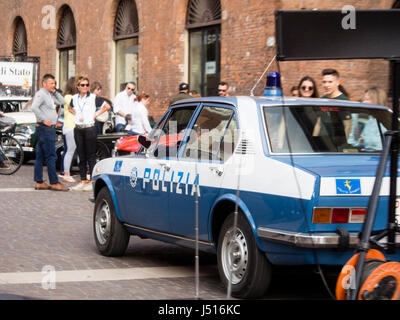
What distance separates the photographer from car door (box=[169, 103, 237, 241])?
6.52 meters

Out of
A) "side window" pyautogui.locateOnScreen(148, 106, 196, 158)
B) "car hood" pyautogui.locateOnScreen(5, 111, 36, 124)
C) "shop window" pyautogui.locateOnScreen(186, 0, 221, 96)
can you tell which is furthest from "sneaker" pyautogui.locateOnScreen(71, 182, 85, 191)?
"side window" pyautogui.locateOnScreen(148, 106, 196, 158)

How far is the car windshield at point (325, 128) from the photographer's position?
6270mm

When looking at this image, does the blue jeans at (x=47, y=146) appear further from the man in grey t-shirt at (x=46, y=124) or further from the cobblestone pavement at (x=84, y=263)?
the cobblestone pavement at (x=84, y=263)

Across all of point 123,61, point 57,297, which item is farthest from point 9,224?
point 123,61

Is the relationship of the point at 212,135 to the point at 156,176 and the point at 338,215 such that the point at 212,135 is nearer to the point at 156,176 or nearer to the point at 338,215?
the point at 156,176

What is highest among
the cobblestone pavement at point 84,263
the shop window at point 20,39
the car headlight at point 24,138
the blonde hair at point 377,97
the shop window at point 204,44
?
the shop window at point 20,39

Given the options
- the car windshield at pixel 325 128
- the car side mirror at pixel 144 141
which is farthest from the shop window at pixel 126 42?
the car windshield at pixel 325 128

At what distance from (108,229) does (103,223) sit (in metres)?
0.18

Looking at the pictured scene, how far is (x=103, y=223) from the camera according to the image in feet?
27.2

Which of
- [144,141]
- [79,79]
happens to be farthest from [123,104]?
[144,141]

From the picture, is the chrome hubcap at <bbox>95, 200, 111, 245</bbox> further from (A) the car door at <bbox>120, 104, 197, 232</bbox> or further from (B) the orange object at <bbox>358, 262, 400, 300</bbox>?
(B) the orange object at <bbox>358, 262, 400, 300</bbox>

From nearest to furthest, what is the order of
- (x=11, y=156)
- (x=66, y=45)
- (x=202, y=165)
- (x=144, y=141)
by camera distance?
(x=202, y=165), (x=144, y=141), (x=11, y=156), (x=66, y=45)

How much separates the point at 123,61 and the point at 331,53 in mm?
22687

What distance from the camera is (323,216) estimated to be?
218 inches
